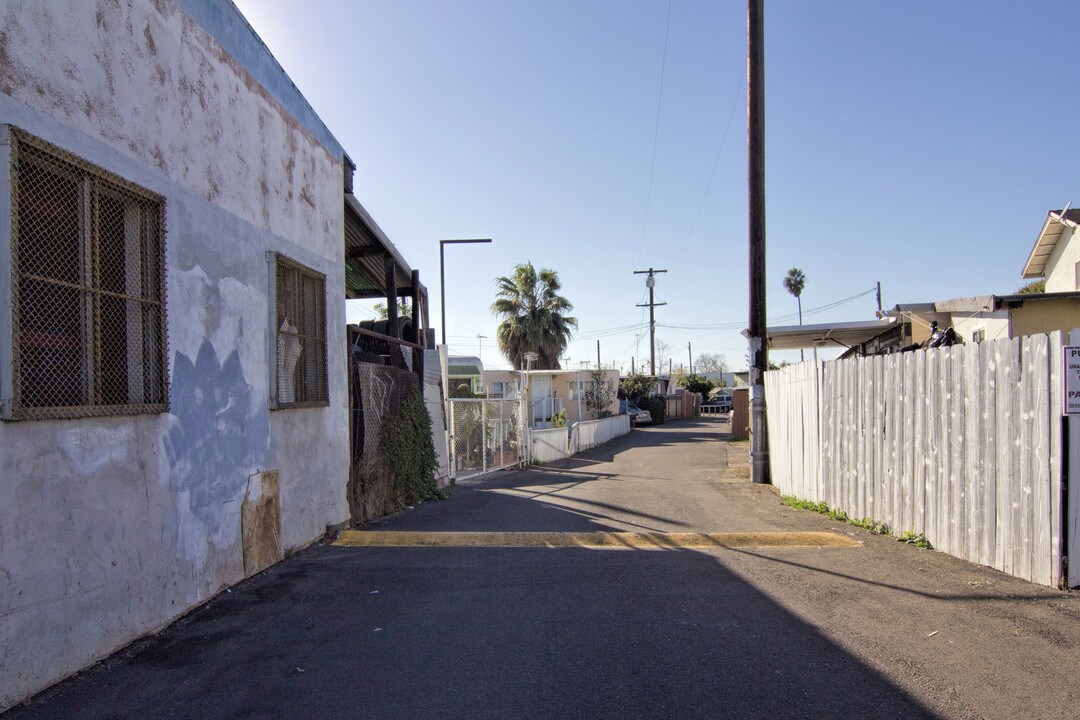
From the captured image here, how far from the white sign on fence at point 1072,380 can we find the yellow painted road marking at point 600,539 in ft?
9.22

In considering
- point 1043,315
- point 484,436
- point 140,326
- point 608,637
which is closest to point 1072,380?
point 608,637

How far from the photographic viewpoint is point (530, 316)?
38969 mm

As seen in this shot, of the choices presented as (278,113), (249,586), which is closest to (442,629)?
(249,586)

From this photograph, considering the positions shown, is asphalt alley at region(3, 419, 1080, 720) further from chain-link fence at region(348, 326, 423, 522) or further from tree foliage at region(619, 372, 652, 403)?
tree foliage at region(619, 372, 652, 403)

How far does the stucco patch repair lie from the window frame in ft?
1.35

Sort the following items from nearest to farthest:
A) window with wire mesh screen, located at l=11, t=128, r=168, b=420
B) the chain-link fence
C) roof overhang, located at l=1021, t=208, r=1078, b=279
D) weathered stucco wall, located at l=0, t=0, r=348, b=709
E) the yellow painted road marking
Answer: weathered stucco wall, located at l=0, t=0, r=348, b=709, window with wire mesh screen, located at l=11, t=128, r=168, b=420, the yellow painted road marking, the chain-link fence, roof overhang, located at l=1021, t=208, r=1078, b=279

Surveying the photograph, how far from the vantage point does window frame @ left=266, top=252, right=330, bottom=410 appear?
7195mm

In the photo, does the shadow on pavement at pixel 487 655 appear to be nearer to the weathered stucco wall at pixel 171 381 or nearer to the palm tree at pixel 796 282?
the weathered stucco wall at pixel 171 381

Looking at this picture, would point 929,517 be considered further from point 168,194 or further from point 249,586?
point 168,194

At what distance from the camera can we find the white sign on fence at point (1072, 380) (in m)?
5.50

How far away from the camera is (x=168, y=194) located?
18.1ft

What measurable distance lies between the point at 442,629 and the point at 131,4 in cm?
497

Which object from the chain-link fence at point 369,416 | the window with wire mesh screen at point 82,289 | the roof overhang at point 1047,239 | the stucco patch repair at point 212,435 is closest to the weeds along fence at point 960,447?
the chain-link fence at point 369,416

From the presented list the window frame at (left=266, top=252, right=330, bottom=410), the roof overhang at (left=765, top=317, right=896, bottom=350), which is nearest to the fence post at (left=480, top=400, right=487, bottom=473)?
the roof overhang at (left=765, top=317, right=896, bottom=350)
